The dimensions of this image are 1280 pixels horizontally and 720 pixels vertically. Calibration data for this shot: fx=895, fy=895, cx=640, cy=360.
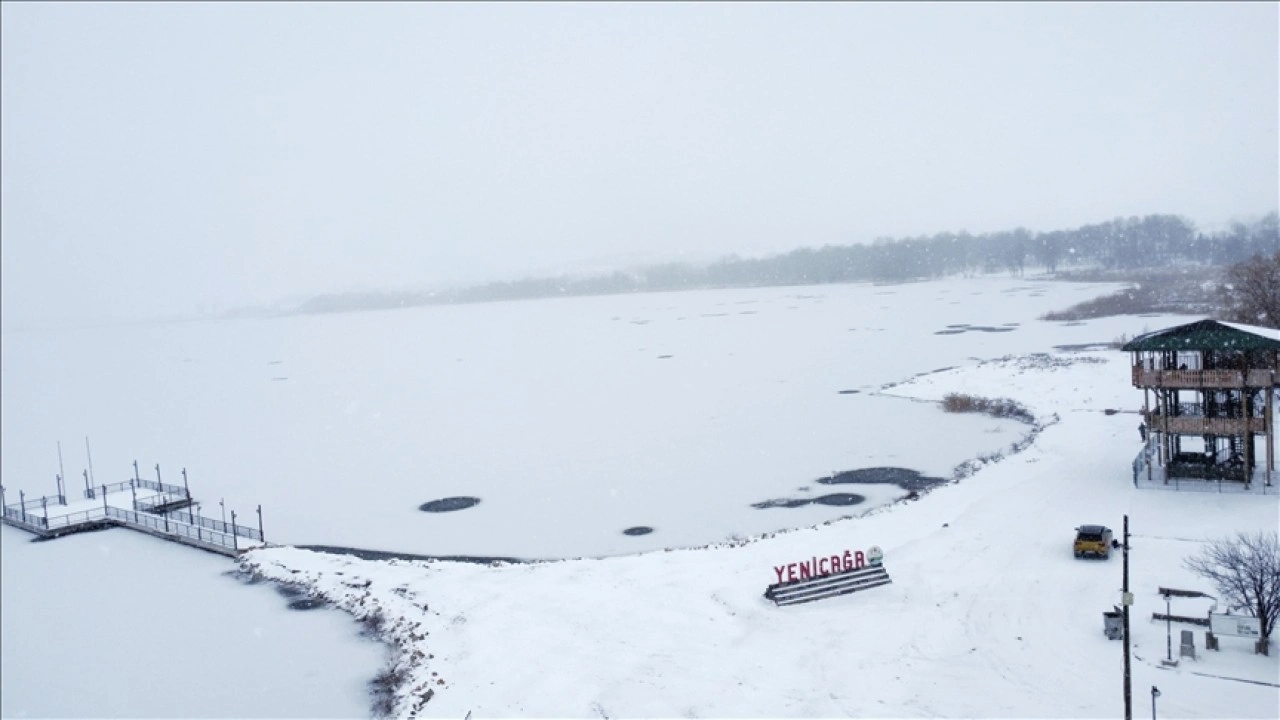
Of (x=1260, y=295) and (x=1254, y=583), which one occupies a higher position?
(x=1260, y=295)

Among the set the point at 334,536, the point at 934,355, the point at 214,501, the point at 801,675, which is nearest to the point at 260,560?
the point at 334,536

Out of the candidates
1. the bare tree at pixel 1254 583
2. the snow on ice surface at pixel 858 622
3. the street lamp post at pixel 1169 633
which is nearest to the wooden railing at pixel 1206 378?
the snow on ice surface at pixel 858 622

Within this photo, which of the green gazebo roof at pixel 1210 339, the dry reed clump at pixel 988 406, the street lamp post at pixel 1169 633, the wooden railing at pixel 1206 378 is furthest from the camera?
the dry reed clump at pixel 988 406

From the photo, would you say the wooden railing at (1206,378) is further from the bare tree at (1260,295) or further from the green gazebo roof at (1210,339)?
the bare tree at (1260,295)

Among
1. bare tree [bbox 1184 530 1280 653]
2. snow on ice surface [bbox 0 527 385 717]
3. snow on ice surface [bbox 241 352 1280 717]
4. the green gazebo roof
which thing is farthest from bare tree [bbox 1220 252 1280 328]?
snow on ice surface [bbox 0 527 385 717]

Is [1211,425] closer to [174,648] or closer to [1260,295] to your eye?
[1260,295]

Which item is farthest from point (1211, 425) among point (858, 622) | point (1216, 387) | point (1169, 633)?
point (858, 622)
